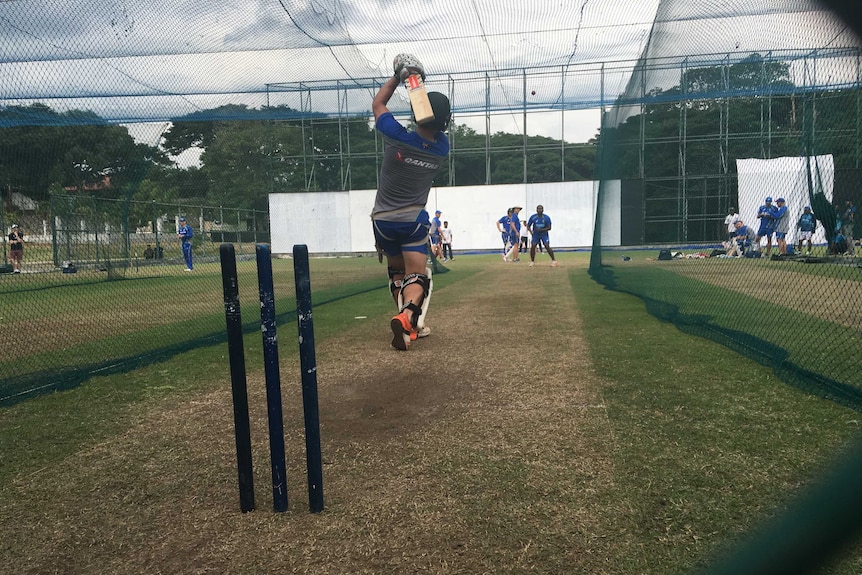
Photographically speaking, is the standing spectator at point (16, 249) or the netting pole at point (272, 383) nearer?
the netting pole at point (272, 383)

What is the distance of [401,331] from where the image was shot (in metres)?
5.49

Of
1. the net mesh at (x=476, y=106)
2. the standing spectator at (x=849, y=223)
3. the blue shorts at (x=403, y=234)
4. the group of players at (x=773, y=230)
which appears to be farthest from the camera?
the group of players at (x=773, y=230)

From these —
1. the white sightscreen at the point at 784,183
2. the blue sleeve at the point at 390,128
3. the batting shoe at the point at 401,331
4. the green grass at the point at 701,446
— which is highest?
the blue sleeve at the point at 390,128

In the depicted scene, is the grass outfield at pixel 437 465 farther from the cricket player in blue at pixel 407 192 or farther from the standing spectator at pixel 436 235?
the standing spectator at pixel 436 235

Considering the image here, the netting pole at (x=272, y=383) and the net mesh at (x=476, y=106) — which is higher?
the net mesh at (x=476, y=106)

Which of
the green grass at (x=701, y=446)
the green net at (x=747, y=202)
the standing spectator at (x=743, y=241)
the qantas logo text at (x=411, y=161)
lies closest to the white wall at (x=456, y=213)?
the green net at (x=747, y=202)

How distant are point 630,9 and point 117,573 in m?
10.9

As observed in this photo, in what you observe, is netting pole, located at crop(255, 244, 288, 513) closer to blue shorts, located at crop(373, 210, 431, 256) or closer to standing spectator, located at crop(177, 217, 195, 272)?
blue shorts, located at crop(373, 210, 431, 256)

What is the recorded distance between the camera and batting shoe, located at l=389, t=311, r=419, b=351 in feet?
17.9

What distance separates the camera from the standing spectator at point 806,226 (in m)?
8.55

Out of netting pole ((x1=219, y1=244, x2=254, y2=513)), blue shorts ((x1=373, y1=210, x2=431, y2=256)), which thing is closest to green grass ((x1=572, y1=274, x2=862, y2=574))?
netting pole ((x1=219, y1=244, x2=254, y2=513))

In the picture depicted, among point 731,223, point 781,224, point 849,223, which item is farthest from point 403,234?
point 731,223

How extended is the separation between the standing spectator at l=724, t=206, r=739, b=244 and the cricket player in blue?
779 centimetres

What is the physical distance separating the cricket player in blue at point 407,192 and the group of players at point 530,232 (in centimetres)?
1068
